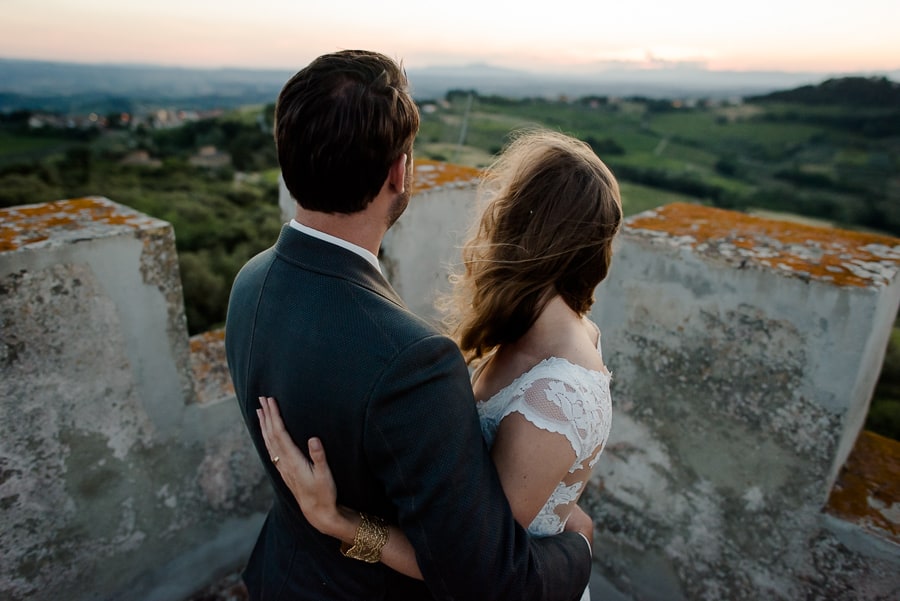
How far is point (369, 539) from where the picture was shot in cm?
132

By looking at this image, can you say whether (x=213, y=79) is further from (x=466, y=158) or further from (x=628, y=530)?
(x=628, y=530)

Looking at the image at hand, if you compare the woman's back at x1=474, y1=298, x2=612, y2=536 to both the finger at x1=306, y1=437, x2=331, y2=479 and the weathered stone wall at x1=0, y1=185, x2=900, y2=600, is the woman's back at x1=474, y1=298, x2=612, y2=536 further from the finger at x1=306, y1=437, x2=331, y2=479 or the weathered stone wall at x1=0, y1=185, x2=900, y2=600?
the weathered stone wall at x1=0, y1=185, x2=900, y2=600

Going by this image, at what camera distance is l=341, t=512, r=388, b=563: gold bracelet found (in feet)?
4.32

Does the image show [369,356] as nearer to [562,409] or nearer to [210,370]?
[562,409]

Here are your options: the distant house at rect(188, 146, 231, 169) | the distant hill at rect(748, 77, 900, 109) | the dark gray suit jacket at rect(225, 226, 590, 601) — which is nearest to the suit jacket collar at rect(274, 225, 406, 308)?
the dark gray suit jacket at rect(225, 226, 590, 601)

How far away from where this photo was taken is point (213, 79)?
168ft

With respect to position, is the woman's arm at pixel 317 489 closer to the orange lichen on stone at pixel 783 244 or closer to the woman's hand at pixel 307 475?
the woman's hand at pixel 307 475

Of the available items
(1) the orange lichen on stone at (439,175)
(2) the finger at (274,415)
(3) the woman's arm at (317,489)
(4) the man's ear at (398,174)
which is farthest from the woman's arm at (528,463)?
(1) the orange lichen on stone at (439,175)

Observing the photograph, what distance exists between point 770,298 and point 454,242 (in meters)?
1.85

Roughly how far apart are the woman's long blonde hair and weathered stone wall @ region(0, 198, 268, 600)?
1674 mm

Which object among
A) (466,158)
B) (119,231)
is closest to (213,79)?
(466,158)

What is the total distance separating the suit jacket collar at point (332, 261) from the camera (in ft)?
4.06

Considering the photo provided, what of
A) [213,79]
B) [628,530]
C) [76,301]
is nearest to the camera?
[76,301]

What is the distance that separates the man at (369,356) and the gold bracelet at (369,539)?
4 cm
